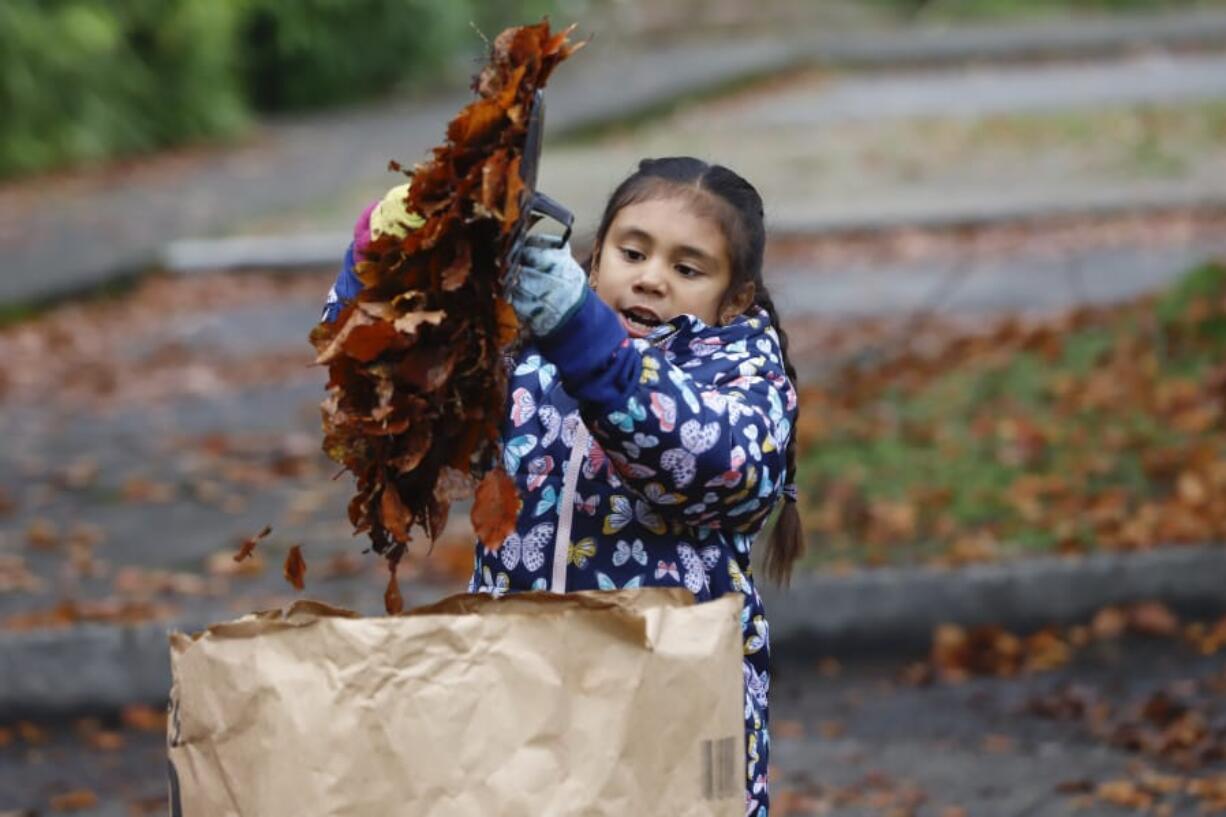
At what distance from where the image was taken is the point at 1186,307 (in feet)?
25.4

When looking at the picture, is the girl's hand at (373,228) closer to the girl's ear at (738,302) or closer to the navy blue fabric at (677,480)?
the navy blue fabric at (677,480)

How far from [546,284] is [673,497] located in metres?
0.36

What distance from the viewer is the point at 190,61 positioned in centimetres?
1869

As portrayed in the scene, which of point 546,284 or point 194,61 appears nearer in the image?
point 546,284

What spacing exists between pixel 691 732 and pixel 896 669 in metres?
3.50

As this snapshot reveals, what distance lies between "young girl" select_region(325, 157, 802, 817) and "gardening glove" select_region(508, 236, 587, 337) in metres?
0.12

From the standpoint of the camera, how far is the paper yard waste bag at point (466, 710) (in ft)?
→ 7.06

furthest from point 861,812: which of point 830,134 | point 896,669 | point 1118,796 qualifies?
point 830,134

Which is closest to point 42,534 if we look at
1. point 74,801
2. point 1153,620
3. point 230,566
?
point 230,566

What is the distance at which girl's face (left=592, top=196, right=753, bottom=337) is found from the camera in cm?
269

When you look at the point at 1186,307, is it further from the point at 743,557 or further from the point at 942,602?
the point at 743,557

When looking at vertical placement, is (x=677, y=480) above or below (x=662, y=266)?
below

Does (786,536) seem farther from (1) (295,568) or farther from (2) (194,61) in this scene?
(2) (194,61)

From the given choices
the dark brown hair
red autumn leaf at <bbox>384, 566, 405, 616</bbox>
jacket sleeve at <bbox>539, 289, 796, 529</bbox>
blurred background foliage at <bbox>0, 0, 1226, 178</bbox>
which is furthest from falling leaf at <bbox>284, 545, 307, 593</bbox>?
blurred background foliage at <bbox>0, 0, 1226, 178</bbox>
